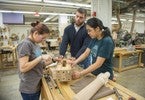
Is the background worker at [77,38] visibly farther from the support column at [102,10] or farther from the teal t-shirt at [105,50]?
the support column at [102,10]

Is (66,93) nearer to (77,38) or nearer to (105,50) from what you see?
(105,50)

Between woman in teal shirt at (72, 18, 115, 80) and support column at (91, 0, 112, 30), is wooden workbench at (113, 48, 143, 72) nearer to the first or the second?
support column at (91, 0, 112, 30)

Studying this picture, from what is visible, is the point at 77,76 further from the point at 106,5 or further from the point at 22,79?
the point at 106,5

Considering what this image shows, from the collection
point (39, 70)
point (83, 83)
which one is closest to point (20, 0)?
point (39, 70)

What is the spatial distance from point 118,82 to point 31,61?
10.4 ft

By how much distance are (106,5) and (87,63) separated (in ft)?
6.73

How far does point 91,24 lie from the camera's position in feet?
5.32

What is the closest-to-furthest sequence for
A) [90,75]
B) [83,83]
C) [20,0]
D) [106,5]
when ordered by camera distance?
[83,83] < [90,75] < [106,5] < [20,0]

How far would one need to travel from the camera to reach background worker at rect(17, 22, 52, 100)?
4.69 feet

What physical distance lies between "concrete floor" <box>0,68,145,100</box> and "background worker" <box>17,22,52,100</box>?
181 cm

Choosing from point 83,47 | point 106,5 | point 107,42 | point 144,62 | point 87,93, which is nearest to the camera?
point 87,93

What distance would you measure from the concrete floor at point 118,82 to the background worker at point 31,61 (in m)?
1.81

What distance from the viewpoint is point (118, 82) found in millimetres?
4125

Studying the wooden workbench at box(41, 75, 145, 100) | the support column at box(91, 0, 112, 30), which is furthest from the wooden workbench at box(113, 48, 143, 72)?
the wooden workbench at box(41, 75, 145, 100)
